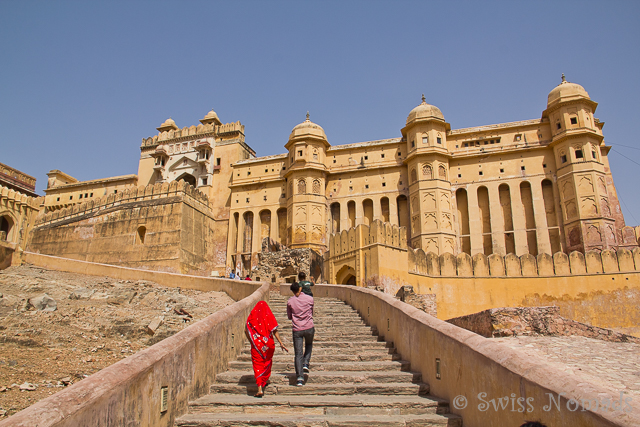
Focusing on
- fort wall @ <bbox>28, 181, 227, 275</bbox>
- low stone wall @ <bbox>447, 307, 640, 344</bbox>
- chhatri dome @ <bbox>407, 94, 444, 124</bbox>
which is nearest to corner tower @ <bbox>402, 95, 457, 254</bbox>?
chhatri dome @ <bbox>407, 94, 444, 124</bbox>

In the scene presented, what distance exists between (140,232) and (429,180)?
1967cm

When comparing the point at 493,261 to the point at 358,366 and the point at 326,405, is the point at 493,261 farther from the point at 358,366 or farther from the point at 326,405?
the point at 326,405

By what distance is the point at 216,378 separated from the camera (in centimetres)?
670

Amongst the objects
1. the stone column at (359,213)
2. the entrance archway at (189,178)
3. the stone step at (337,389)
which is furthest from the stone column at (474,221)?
the stone step at (337,389)

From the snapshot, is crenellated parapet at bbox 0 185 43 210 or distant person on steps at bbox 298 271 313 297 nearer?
distant person on steps at bbox 298 271 313 297

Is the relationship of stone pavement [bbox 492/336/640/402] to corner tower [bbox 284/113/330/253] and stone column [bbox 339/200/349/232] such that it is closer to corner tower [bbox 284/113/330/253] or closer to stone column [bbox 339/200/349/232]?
corner tower [bbox 284/113/330/253]

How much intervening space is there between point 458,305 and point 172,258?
17680 millimetres

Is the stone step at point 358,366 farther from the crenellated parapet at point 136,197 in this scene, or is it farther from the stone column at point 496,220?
the crenellated parapet at point 136,197

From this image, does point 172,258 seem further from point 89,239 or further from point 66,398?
point 66,398

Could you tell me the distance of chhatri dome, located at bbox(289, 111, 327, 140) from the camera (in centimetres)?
3544

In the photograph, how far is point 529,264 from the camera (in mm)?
23375

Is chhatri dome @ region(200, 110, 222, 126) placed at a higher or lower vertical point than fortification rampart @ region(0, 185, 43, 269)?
higher

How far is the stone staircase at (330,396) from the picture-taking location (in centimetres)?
512

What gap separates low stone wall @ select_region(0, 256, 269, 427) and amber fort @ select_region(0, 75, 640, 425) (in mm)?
14861
